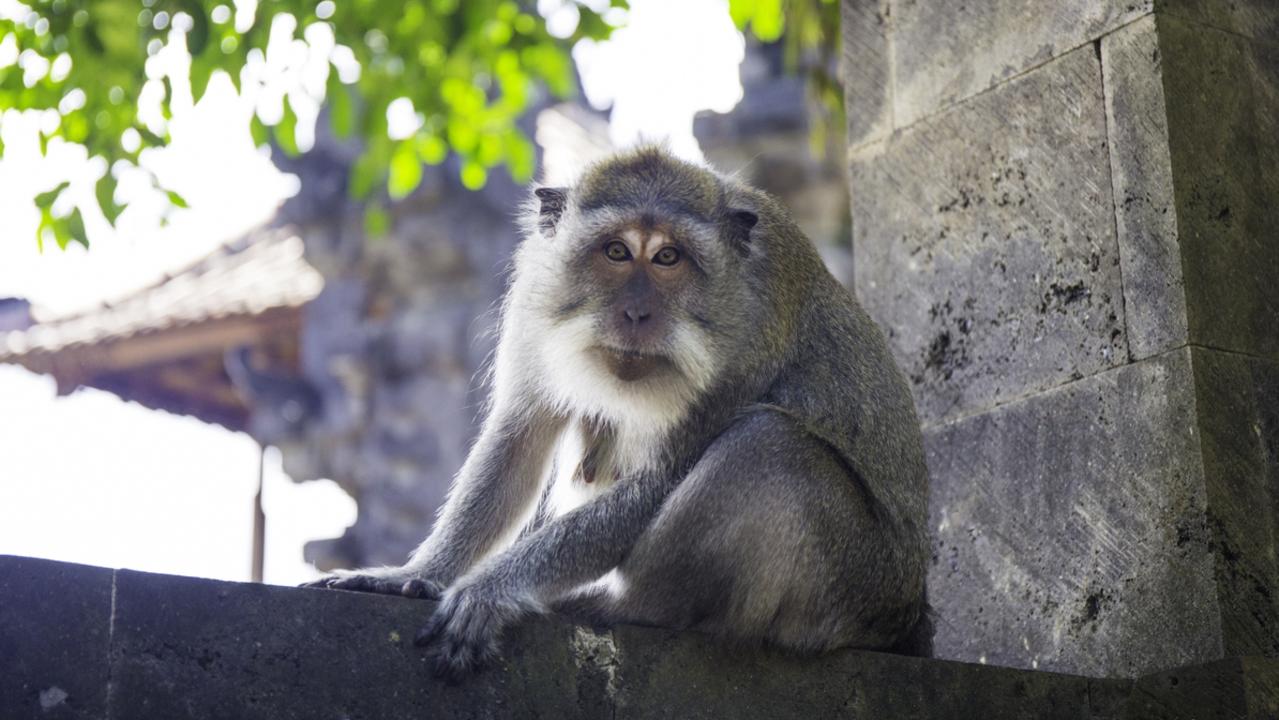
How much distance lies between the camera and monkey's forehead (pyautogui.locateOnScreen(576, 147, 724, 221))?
5.18m

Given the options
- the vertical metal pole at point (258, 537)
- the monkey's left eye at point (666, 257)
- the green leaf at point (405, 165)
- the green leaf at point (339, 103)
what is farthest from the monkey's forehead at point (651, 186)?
the vertical metal pole at point (258, 537)

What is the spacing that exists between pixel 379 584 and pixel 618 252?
121 centimetres

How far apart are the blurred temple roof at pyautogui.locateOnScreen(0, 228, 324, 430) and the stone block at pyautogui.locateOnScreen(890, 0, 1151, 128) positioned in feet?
31.7

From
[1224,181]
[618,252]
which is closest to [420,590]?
[618,252]

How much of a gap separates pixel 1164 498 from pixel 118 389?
1215 centimetres

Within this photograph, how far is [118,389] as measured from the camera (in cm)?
1538

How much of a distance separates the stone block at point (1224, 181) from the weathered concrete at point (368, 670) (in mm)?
1194

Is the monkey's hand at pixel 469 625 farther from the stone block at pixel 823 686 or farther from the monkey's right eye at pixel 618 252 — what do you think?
the monkey's right eye at pixel 618 252

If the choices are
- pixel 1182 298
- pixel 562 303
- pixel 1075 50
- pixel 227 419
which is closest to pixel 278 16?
pixel 562 303

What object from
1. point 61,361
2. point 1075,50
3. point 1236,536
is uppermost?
point 61,361

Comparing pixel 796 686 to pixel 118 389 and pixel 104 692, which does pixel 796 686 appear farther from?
pixel 118 389

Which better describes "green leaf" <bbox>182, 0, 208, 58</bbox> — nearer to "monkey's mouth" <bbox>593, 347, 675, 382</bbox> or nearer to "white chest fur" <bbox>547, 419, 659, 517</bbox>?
"white chest fur" <bbox>547, 419, 659, 517</bbox>

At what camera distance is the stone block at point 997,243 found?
17.4 ft

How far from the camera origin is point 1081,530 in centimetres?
518
